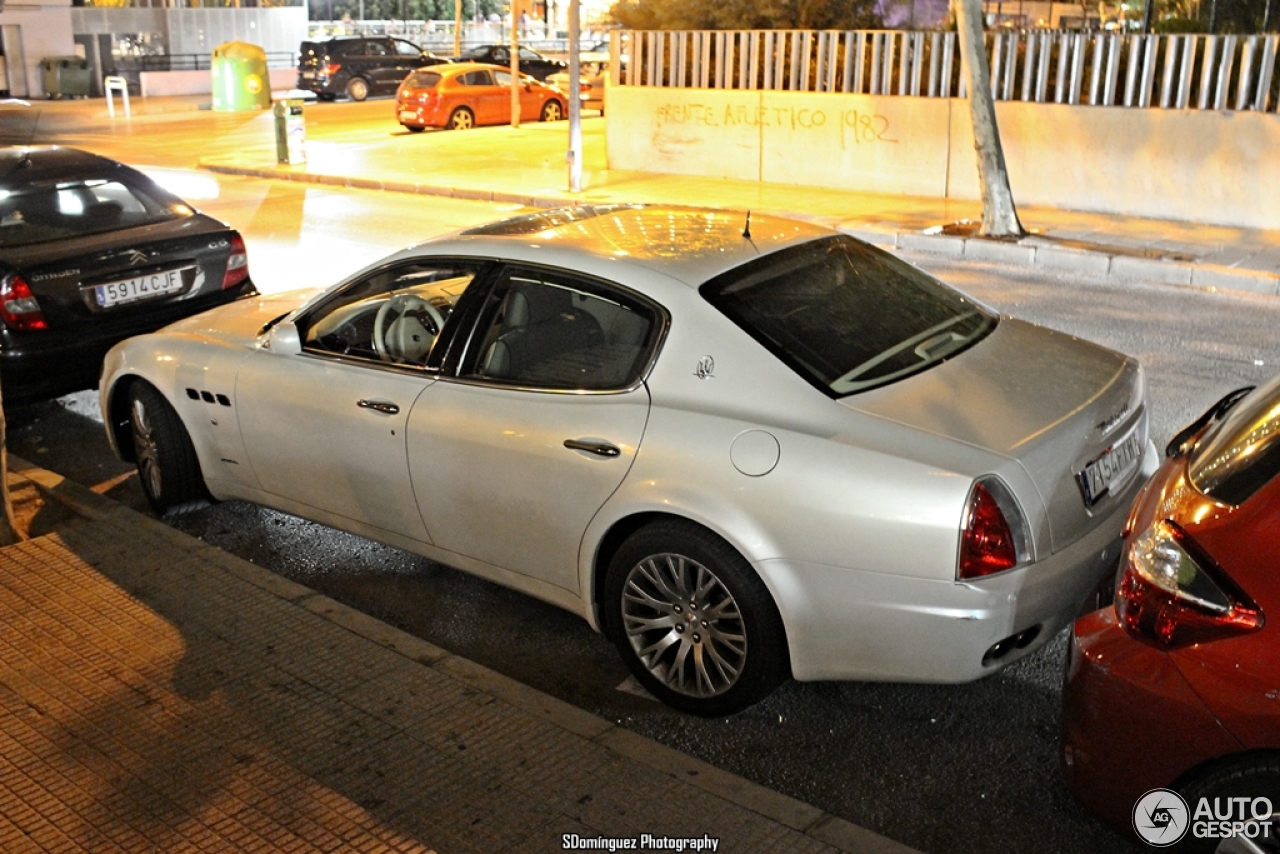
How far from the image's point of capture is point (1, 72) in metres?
38.7

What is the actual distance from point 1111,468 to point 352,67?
35.9 m

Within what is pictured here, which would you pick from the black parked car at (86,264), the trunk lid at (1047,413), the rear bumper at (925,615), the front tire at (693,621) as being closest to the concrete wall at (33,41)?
the black parked car at (86,264)

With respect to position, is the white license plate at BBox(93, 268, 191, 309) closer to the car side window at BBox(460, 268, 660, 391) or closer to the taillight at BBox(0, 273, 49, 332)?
the taillight at BBox(0, 273, 49, 332)

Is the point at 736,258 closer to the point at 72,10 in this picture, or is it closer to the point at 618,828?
the point at 618,828

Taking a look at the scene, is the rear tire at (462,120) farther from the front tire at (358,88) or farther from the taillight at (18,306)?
the taillight at (18,306)

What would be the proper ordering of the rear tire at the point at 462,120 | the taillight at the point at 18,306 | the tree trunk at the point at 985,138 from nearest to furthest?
the taillight at the point at 18,306 < the tree trunk at the point at 985,138 < the rear tire at the point at 462,120

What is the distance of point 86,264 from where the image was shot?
7.40 meters

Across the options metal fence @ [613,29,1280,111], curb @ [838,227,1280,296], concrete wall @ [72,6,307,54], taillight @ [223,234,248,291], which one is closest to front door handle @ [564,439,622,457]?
taillight @ [223,234,248,291]

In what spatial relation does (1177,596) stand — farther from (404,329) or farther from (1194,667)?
(404,329)

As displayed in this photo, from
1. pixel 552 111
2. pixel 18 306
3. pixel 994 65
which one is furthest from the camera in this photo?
pixel 552 111

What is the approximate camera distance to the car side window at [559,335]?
14.6 feet

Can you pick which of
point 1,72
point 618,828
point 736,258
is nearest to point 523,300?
point 736,258

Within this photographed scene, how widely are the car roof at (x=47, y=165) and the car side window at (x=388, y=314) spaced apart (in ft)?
11.5

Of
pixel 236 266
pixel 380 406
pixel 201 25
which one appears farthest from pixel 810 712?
pixel 201 25
